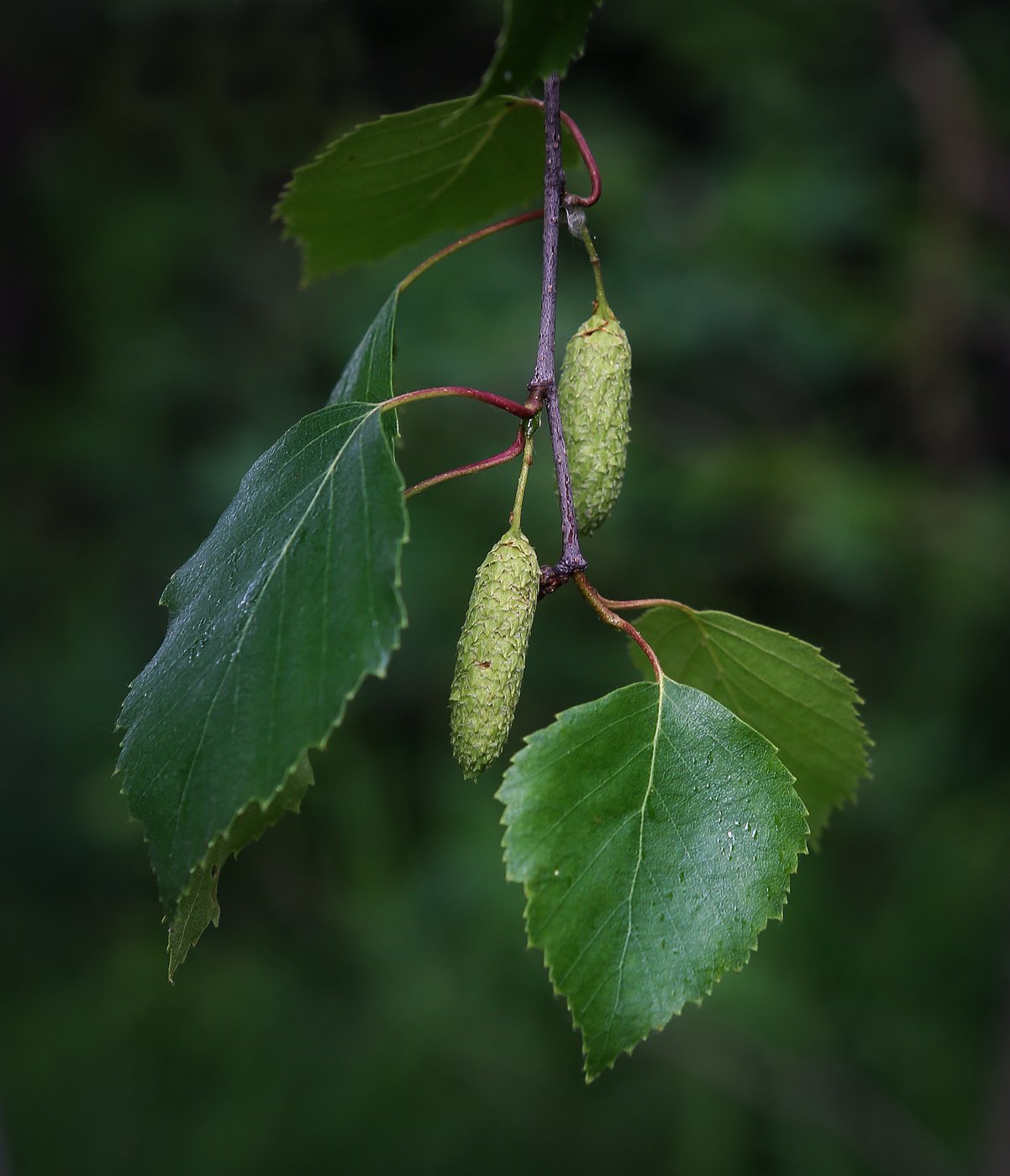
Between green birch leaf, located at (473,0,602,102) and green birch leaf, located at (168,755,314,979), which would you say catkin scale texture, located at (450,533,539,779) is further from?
green birch leaf, located at (473,0,602,102)

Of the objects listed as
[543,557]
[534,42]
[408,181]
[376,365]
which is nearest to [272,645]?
[376,365]

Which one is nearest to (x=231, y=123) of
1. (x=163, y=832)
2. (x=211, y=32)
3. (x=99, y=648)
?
(x=211, y=32)

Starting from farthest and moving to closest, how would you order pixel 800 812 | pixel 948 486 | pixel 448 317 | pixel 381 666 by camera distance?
pixel 948 486 → pixel 448 317 → pixel 800 812 → pixel 381 666

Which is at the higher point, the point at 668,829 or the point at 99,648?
the point at 668,829

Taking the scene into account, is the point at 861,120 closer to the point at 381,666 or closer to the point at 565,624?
the point at 565,624

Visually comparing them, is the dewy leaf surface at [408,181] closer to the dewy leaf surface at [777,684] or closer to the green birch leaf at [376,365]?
the green birch leaf at [376,365]

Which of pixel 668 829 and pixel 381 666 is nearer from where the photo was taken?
pixel 381 666

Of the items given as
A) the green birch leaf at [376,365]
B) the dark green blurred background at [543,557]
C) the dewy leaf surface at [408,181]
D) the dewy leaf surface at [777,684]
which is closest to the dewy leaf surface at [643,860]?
the dewy leaf surface at [777,684]

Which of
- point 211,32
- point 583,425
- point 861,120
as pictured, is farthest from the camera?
point 861,120
